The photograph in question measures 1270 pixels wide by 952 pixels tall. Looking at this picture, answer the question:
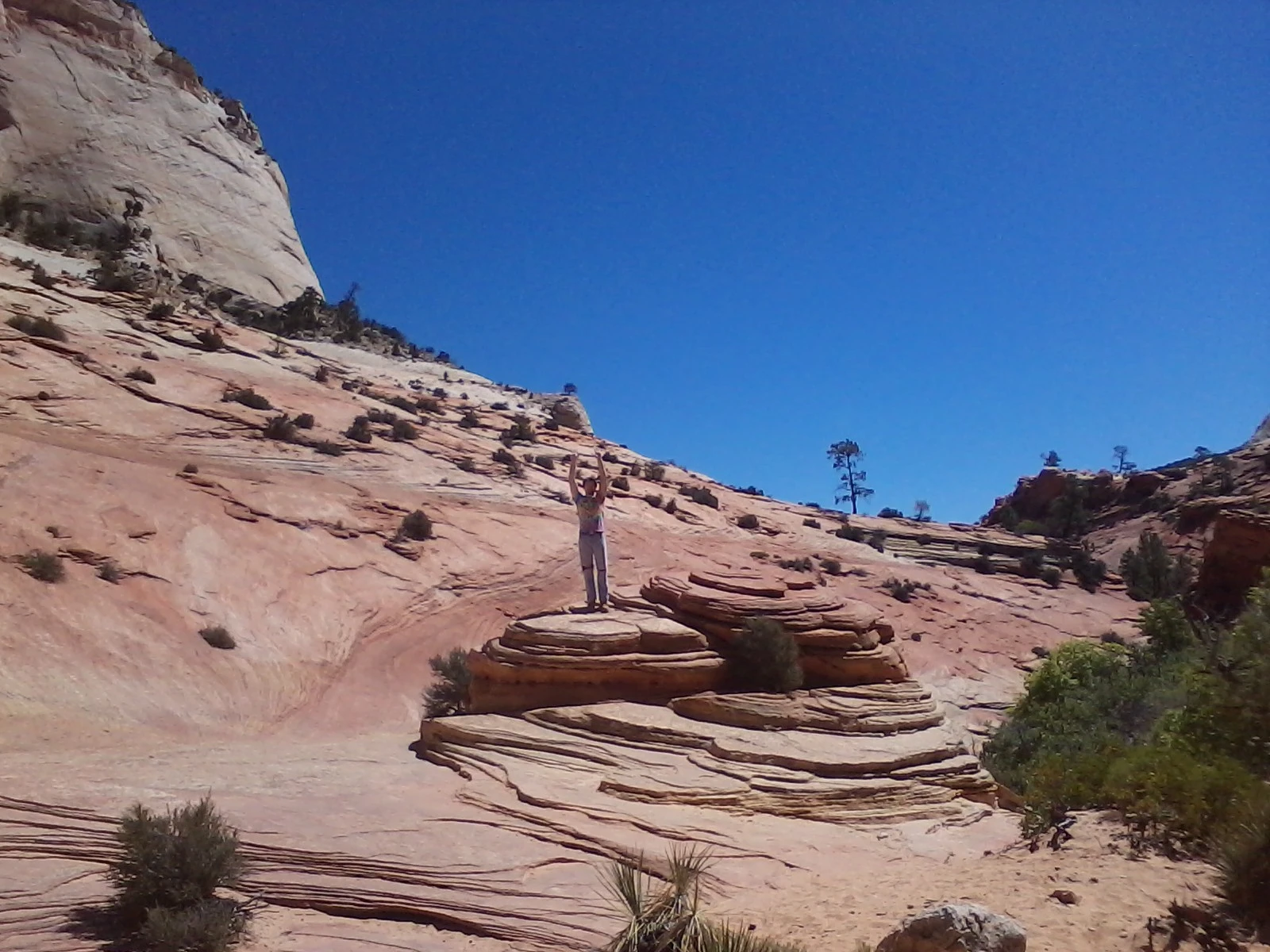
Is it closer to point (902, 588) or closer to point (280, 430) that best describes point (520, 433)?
point (280, 430)

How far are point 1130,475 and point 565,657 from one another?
211 ft

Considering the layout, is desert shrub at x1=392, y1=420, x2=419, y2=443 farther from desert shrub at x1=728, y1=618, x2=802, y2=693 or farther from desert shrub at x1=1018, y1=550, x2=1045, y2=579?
desert shrub at x1=1018, y1=550, x2=1045, y2=579

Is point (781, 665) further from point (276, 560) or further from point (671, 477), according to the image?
point (671, 477)

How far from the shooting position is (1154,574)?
126 ft

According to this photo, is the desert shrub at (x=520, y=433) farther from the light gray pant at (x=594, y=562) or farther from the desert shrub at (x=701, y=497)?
the light gray pant at (x=594, y=562)

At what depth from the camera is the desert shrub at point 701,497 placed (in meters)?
34.9

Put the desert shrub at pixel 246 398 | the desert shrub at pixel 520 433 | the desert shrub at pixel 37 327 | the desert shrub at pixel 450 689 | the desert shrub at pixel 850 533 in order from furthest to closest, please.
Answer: the desert shrub at pixel 850 533 → the desert shrub at pixel 520 433 → the desert shrub at pixel 246 398 → the desert shrub at pixel 37 327 → the desert shrub at pixel 450 689

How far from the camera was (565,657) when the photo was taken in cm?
1162

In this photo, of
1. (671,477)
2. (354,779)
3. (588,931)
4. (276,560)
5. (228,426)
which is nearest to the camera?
(588,931)

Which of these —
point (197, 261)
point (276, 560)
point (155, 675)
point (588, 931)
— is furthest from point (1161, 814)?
point (197, 261)

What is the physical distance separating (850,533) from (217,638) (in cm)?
2889

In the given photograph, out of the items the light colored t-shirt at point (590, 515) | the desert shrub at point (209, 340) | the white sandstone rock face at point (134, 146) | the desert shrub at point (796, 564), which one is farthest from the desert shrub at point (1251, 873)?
the white sandstone rock face at point (134, 146)

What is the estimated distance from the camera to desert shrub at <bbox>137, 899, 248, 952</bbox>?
5.36 meters

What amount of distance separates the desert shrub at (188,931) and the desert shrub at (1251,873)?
21.5 ft
